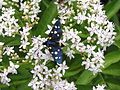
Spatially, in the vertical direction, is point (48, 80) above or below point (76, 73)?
below

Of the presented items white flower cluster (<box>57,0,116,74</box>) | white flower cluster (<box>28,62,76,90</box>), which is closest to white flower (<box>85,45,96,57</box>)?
white flower cluster (<box>57,0,116,74</box>)

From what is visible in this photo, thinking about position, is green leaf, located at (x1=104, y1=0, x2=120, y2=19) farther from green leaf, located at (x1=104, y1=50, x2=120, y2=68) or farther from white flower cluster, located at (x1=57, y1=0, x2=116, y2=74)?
green leaf, located at (x1=104, y1=50, x2=120, y2=68)

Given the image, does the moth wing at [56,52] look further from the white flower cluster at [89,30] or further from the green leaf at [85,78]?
the green leaf at [85,78]

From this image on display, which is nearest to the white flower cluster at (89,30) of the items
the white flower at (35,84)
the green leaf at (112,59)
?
the green leaf at (112,59)

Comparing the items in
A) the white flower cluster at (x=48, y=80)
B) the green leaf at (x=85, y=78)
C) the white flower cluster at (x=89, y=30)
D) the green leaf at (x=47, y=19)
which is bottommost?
the white flower cluster at (x=48, y=80)

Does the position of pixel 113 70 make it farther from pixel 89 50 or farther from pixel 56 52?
pixel 56 52

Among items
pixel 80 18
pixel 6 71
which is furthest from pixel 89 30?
pixel 6 71

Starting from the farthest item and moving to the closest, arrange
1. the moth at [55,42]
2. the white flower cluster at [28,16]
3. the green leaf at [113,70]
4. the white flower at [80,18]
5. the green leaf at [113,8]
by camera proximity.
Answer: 1. the green leaf at [113,8]
2. the green leaf at [113,70]
3. the white flower at [80,18]
4. the white flower cluster at [28,16]
5. the moth at [55,42]

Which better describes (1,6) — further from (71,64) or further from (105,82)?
(105,82)
